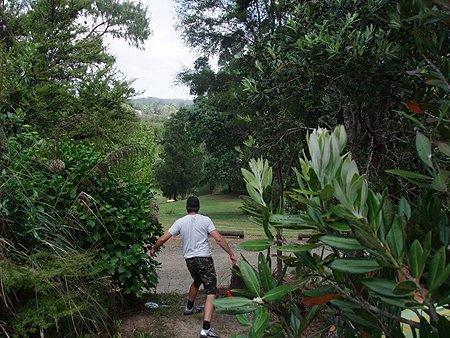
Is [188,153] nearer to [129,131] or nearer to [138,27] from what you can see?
[138,27]

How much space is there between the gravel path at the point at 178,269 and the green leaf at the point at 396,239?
5698 millimetres

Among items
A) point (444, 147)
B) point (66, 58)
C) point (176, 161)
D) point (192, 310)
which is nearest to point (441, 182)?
point (444, 147)

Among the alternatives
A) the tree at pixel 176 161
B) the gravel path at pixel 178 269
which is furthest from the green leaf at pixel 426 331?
the tree at pixel 176 161

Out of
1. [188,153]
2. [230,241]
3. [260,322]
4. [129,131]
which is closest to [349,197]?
[260,322]

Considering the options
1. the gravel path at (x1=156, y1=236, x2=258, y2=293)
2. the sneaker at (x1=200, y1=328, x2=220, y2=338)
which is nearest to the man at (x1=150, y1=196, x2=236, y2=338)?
the sneaker at (x1=200, y1=328, x2=220, y2=338)

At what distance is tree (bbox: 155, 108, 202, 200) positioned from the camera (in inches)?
1451

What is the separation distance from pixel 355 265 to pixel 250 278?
0.43 m

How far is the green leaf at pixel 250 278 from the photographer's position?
1502 mm

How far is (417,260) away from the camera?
1.05 meters

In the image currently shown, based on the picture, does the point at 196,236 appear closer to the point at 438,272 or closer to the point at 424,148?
the point at 424,148

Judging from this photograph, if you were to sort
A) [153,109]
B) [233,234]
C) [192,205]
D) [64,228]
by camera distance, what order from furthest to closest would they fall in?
1. [153,109]
2. [233,234]
3. [192,205]
4. [64,228]

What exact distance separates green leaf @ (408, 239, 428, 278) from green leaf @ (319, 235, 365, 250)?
0.46 feet

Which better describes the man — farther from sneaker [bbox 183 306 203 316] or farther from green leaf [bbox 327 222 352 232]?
green leaf [bbox 327 222 352 232]

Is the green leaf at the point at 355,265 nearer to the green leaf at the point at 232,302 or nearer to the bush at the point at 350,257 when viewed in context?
the bush at the point at 350,257
